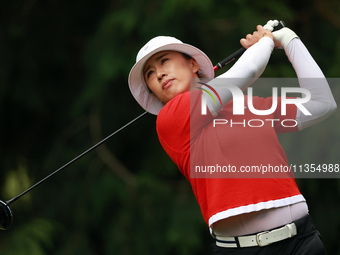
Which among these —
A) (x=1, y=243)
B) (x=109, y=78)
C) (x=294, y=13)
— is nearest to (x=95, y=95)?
(x=109, y=78)

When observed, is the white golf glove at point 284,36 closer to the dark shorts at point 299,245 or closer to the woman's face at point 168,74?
the woman's face at point 168,74

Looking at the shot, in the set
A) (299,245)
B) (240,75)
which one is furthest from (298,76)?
(299,245)

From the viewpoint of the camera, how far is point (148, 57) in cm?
227

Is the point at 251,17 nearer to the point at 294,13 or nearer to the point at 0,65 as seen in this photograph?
the point at 294,13

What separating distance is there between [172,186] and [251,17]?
1.40 metres

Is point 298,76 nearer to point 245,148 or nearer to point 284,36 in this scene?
point 284,36

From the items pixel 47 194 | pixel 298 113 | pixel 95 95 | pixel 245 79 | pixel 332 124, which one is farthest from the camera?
pixel 47 194

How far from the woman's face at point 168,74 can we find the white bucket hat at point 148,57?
2cm

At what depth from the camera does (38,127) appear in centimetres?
567

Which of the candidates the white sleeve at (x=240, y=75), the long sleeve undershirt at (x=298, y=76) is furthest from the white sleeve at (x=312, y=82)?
the white sleeve at (x=240, y=75)

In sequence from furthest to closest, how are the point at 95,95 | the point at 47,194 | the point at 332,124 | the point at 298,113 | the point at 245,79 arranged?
the point at 47,194 → the point at 95,95 → the point at 332,124 → the point at 298,113 → the point at 245,79

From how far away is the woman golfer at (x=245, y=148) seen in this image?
1956 mm

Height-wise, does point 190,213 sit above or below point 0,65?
below

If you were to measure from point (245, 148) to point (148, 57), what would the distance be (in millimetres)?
500
